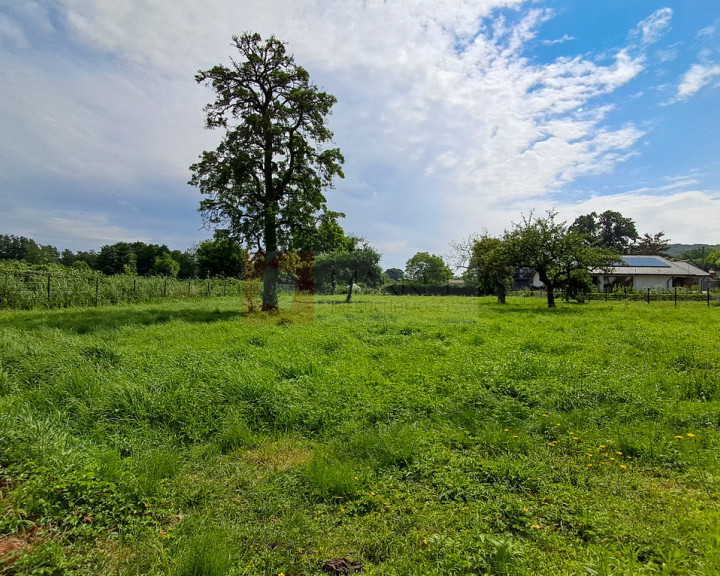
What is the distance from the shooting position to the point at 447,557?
97.7 inches

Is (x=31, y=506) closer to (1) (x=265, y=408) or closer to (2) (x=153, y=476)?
A: (2) (x=153, y=476)

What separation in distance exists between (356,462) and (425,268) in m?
61.5

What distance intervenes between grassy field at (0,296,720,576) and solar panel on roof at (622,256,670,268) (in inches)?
1892

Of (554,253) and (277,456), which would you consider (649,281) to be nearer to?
(554,253)

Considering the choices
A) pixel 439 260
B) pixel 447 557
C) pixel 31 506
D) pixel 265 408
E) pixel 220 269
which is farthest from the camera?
pixel 439 260

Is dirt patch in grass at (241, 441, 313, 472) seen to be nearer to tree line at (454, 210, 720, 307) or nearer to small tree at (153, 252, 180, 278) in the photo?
tree line at (454, 210, 720, 307)

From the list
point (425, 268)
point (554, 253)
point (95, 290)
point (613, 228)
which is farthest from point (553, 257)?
point (613, 228)

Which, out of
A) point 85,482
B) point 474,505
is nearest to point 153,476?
point 85,482

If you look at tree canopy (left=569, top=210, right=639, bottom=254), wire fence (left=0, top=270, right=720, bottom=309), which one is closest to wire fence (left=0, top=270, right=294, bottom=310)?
wire fence (left=0, top=270, right=720, bottom=309)

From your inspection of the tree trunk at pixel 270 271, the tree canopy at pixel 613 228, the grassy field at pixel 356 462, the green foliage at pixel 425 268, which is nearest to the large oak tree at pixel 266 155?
the tree trunk at pixel 270 271

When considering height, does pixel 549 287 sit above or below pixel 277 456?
above

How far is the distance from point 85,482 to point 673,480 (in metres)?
5.62

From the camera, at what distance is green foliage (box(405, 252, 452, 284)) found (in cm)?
5057

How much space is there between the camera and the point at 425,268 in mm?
64125
